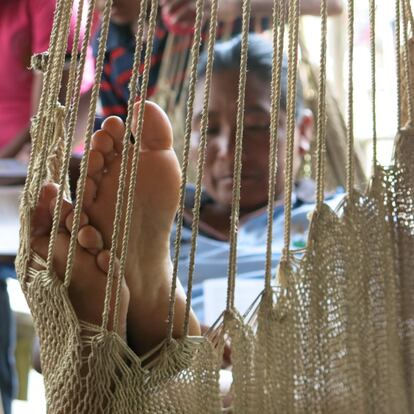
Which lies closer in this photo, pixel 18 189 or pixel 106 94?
pixel 18 189

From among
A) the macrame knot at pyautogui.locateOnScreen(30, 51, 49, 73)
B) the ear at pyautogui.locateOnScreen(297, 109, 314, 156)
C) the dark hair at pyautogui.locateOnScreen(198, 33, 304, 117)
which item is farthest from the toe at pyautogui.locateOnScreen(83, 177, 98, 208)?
the ear at pyautogui.locateOnScreen(297, 109, 314, 156)

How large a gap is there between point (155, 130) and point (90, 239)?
15cm

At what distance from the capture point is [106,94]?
1.67 m

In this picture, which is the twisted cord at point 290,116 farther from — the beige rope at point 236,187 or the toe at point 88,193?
the toe at point 88,193

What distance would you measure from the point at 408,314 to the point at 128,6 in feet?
3.22

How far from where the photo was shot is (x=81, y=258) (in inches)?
28.0

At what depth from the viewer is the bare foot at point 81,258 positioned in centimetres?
70

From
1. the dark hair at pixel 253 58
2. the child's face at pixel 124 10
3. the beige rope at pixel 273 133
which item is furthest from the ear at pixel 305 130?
the beige rope at pixel 273 133

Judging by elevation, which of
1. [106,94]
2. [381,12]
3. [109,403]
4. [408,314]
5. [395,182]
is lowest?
[109,403]

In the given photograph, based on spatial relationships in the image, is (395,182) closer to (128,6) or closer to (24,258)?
(24,258)

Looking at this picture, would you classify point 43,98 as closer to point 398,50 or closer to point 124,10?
point 398,50

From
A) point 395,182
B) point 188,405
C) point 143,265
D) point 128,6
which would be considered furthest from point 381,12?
point 188,405

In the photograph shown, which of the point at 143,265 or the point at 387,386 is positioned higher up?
the point at 143,265

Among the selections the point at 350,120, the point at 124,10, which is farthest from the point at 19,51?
the point at 350,120
